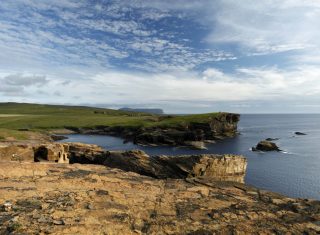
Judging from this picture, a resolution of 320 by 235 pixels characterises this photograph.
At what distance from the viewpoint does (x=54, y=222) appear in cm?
1652

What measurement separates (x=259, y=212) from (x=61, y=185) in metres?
15.0

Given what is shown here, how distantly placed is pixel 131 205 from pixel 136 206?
37cm

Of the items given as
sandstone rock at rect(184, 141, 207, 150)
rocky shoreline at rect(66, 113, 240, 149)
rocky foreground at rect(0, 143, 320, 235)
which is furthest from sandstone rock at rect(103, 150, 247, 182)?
rocky shoreline at rect(66, 113, 240, 149)

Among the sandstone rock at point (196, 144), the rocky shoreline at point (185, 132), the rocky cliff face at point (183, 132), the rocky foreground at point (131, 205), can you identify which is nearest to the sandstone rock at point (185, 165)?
the rocky foreground at point (131, 205)

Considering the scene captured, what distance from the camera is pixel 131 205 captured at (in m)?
19.8

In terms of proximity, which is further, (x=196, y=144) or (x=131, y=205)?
(x=196, y=144)

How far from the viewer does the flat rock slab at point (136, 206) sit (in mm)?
16672

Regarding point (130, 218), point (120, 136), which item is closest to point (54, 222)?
point (130, 218)

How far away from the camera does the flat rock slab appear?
1667cm

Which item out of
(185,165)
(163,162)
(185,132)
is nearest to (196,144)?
(185,132)

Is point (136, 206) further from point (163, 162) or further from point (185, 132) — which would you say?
point (185, 132)

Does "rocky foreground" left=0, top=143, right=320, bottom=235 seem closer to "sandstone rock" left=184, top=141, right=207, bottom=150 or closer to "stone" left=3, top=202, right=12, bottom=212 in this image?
"stone" left=3, top=202, right=12, bottom=212

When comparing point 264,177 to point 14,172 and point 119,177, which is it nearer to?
point 119,177

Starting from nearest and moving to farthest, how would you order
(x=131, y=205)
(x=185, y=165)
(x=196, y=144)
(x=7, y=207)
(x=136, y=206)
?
(x=7, y=207)
(x=136, y=206)
(x=131, y=205)
(x=185, y=165)
(x=196, y=144)
